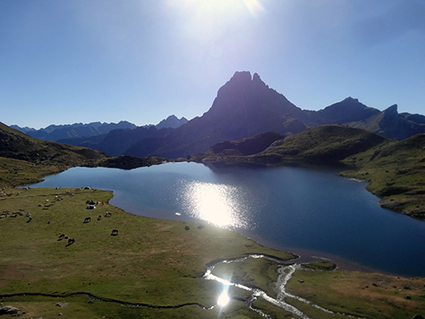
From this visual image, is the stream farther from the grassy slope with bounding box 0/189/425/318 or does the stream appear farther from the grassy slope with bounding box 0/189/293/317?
the grassy slope with bounding box 0/189/293/317

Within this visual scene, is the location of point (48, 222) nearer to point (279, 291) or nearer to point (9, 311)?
point (9, 311)

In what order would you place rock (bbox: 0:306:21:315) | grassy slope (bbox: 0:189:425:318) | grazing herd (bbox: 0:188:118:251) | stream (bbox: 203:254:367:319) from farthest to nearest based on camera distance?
1. grazing herd (bbox: 0:188:118:251)
2. stream (bbox: 203:254:367:319)
3. grassy slope (bbox: 0:189:425:318)
4. rock (bbox: 0:306:21:315)

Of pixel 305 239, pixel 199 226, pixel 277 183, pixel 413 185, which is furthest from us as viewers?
pixel 277 183

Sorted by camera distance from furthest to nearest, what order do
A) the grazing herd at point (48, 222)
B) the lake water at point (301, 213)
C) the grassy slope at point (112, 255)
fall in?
the grazing herd at point (48, 222) → the lake water at point (301, 213) → the grassy slope at point (112, 255)

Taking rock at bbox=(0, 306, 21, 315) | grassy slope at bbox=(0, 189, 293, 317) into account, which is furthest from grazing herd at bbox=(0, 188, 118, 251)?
rock at bbox=(0, 306, 21, 315)

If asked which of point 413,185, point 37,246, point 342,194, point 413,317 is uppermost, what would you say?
point 413,185

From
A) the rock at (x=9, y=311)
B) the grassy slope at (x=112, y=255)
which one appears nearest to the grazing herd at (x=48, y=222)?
the grassy slope at (x=112, y=255)

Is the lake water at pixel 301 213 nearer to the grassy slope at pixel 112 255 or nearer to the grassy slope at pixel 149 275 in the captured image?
the grassy slope at pixel 149 275

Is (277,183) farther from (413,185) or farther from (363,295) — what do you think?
(363,295)

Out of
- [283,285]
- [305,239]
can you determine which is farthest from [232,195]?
[283,285]
